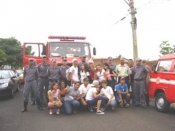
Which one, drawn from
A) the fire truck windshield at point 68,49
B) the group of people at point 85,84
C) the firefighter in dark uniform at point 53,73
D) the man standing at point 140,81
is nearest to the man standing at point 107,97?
the group of people at point 85,84

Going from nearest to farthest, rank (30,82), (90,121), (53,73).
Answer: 1. (90,121)
2. (30,82)
3. (53,73)

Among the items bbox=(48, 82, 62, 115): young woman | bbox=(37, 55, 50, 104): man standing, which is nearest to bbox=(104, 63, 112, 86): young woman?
bbox=(48, 82, 62, 115): young woman

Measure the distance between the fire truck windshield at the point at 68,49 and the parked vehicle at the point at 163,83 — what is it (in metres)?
3.64

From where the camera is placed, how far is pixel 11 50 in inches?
1583

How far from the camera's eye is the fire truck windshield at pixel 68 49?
11.0 metres

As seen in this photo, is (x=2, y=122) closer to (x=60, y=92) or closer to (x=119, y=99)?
(x=60, y=92)

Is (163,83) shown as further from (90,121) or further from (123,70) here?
(90,121)

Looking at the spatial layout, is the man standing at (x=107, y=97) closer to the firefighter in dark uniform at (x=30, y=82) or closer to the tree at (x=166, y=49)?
the firefighter in dark uniform at (x=30, y=82)

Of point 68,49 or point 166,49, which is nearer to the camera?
point 68,49

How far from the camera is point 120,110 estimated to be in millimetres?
8766

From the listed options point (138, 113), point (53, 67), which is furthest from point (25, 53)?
point (138, 113)

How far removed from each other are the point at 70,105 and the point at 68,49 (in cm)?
366

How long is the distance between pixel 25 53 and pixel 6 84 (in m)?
1.75

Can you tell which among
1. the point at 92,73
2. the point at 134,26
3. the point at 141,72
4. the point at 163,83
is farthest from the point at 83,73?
the point at 134,26
